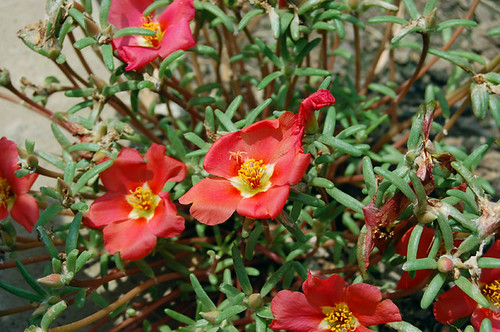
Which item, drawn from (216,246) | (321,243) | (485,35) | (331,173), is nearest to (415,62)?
(485,35)

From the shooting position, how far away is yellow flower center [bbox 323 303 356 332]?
196cm

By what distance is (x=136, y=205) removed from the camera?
2320 mm

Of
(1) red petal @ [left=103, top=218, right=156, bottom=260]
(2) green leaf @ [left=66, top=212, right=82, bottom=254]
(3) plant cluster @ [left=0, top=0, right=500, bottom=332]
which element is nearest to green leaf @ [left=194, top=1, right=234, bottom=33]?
(3) plant cluster @ [left=0, top=0, right=500, bottom=332]

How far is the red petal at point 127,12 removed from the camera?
2439 millimetres

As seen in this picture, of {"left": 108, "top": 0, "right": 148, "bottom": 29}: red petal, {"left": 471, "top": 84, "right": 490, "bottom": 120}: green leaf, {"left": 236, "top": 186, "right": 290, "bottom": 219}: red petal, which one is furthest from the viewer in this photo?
{"left": 108, "top": 0, "right": 148, "bottom": 29}: red petal

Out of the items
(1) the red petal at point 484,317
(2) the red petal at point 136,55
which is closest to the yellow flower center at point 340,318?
(1) the red petal at point 484,317

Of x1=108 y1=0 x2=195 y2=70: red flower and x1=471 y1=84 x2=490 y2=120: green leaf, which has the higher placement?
x1=108 y1=0 x2=195 y2=70: red flower

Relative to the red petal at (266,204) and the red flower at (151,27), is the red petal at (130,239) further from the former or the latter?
the red flower at (151,27)

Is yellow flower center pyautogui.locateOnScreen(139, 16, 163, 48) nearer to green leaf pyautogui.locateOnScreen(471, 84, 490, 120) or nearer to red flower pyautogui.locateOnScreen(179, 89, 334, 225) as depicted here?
red flower pyautogui.locateOnScreen(179, 89, 334, 225)

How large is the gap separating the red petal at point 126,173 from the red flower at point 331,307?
823 millimetres

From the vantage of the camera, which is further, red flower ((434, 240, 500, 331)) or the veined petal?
the veined petal

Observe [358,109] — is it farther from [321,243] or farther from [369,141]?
[321,243]

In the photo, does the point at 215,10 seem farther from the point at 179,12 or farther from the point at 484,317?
the point at 484,317

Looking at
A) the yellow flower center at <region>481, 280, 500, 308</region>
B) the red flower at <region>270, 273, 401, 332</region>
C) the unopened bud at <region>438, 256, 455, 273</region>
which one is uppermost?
the unopened bud at <region>438, 256, 455, 273</region>
